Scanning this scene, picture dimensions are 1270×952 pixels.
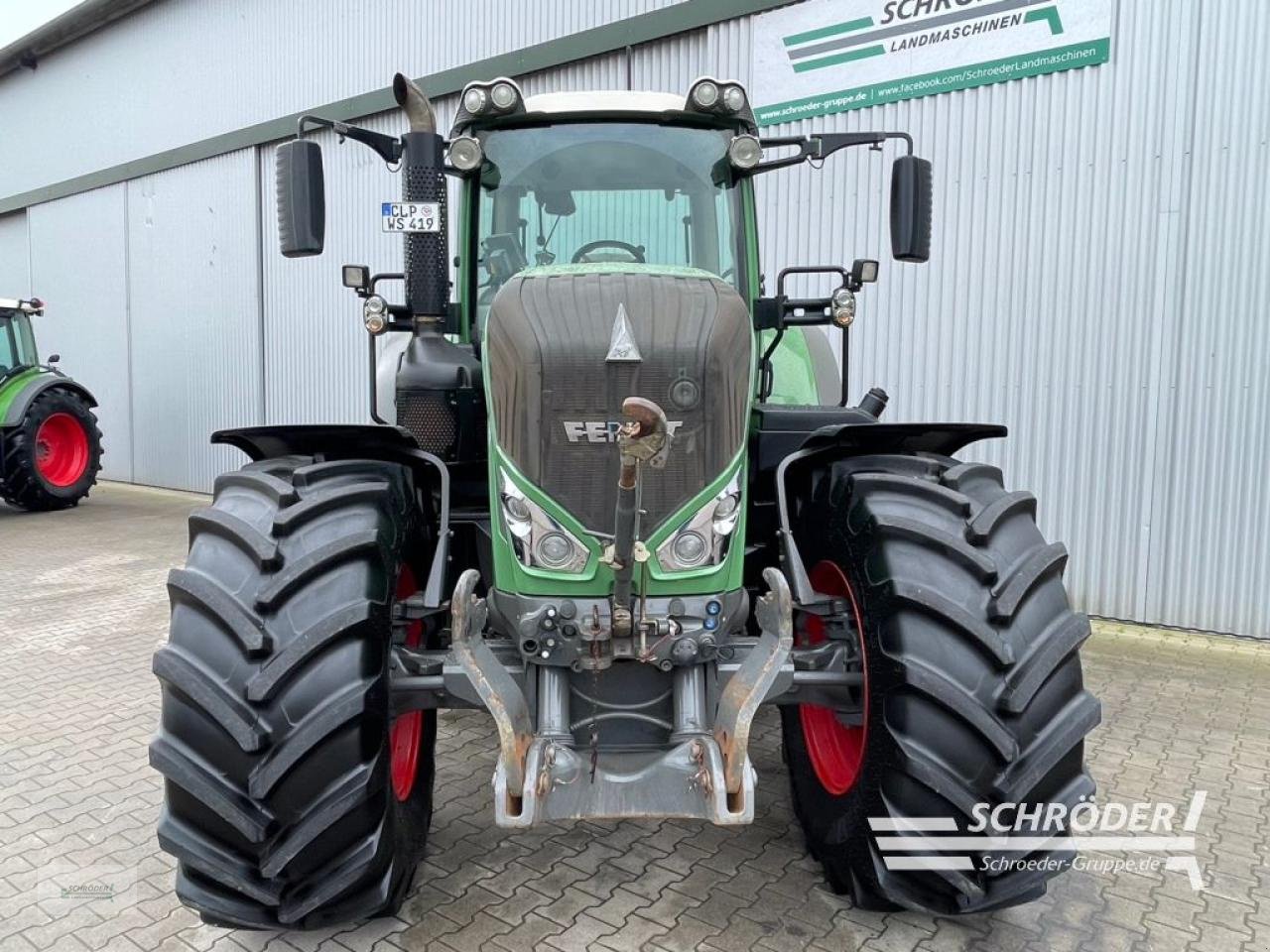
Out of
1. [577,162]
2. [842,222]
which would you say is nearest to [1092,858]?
[577,162]

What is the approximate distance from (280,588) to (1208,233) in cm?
578

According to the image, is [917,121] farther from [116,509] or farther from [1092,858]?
[116,509]

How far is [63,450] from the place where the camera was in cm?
1191

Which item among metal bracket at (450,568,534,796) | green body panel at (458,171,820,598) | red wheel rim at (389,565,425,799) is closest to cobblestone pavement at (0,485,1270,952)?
red wheel rim at (389,565,425,799)

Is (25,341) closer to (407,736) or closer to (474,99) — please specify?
(474,99)

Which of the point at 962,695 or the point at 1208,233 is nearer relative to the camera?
the point at 962,695

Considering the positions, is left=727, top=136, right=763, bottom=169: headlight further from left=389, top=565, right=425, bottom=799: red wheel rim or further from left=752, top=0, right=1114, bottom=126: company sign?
left=752, top=0, right=1114, bottom=126: company sign

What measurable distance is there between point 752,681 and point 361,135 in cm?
235

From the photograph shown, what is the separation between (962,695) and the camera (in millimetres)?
2350

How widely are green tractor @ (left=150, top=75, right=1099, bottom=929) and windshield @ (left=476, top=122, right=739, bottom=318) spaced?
0.81 metres

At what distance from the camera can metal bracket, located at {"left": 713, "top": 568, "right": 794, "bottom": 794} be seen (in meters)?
2.34

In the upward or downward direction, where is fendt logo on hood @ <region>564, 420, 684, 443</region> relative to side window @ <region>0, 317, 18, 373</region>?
downward

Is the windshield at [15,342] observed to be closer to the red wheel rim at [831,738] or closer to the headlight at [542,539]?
the headlight at [542,539]

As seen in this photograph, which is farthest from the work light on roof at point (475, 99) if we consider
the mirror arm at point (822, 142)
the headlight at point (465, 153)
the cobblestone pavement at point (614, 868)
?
the cobblestone pavement at point (614, 868)
